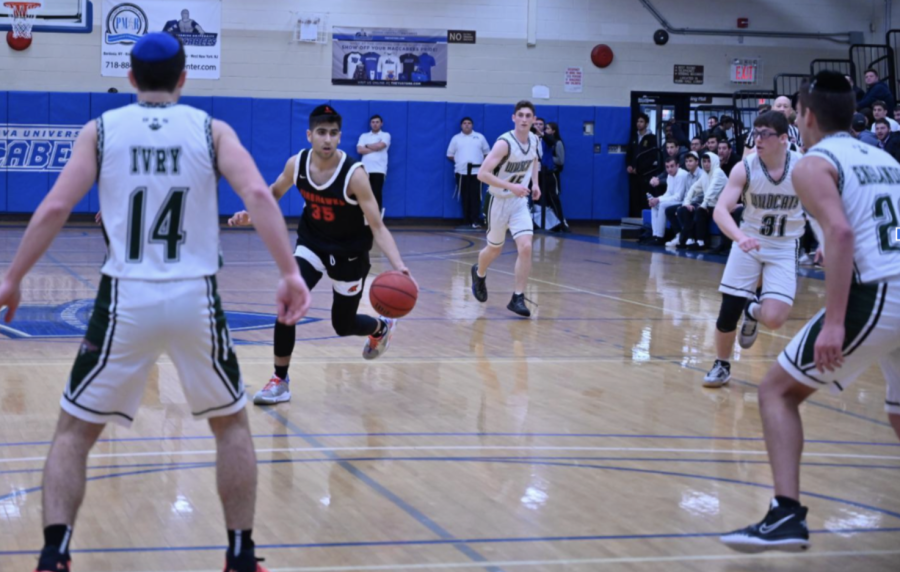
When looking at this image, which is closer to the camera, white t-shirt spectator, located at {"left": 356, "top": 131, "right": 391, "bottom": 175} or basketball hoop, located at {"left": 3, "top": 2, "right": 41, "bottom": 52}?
basketball hoop, located at {"left": 3, "top": 2, "right": 41, "bottom": 52}

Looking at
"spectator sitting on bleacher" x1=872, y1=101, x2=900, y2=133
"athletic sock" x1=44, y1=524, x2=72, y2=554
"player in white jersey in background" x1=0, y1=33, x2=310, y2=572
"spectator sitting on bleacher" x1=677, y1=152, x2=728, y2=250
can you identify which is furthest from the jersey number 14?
"spectator sitting on bleacher" x1=677, y1=152, x2=728, y2=250

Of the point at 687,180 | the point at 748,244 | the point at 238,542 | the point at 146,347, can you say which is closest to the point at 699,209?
the point at 687,180

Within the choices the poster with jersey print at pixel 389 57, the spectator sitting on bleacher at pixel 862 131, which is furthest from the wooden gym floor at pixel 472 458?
the poster with jersey print at pixel 389 57

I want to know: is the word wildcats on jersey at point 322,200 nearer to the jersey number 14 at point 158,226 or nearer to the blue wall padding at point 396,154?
the jersey number 14 at point 158,226

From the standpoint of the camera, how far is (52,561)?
124 inches

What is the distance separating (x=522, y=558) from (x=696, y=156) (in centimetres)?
1367

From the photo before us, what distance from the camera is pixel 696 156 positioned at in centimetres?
1678

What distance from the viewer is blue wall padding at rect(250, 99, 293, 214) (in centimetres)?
1970

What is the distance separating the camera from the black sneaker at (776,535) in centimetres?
363

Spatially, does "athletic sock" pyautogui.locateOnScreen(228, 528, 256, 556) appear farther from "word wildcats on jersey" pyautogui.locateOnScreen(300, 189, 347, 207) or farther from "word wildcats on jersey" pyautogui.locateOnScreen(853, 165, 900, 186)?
"word wildcats on jersey" pyautogui.locateOnScreen(300, 189, 347, 207)

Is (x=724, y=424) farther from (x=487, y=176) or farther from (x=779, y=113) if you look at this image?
(x=487, y=176)

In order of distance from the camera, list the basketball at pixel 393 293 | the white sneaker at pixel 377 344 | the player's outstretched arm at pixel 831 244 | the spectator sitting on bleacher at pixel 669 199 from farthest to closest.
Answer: the spectator sitting on bleacher at pixel 669 199 → the white sneaker at pixel 377 344 → the basketball at pixel 393 293 → the player's outstretched arm at pixel 831 244

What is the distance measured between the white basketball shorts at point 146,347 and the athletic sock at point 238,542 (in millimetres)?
373

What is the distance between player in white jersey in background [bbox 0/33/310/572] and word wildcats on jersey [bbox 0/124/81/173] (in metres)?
16.7
